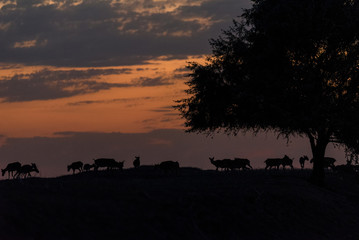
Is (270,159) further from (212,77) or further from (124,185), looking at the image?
(124,185)

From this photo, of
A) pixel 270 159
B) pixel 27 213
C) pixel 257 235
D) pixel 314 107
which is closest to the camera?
pixel 27 213

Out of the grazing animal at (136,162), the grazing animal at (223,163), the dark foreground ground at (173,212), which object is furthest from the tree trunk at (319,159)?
the grazing animal at (136,162)

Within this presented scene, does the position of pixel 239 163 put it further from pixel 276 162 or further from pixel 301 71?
pixel 301 71

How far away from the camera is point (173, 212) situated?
2362 cm

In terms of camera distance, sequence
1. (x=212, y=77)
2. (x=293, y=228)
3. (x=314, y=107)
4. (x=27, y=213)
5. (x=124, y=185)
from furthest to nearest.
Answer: (x=212, y=77) < (x=314, y=107) < (x=124, y=185) < (x=293, y=228) < (x=27, y=213)

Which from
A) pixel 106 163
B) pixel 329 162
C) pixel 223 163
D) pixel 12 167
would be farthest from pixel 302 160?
pixel 12 167

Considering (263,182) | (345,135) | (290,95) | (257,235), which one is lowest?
(257,235)

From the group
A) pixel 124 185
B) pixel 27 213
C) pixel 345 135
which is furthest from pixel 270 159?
pixel 27 213

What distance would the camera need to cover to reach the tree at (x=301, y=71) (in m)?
35.7

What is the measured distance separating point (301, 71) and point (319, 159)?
7.00 meters

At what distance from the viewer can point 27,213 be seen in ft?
62.7

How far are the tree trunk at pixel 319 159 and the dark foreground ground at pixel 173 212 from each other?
15.9ft

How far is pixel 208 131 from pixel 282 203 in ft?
47.5

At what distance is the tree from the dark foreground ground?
5.16m
